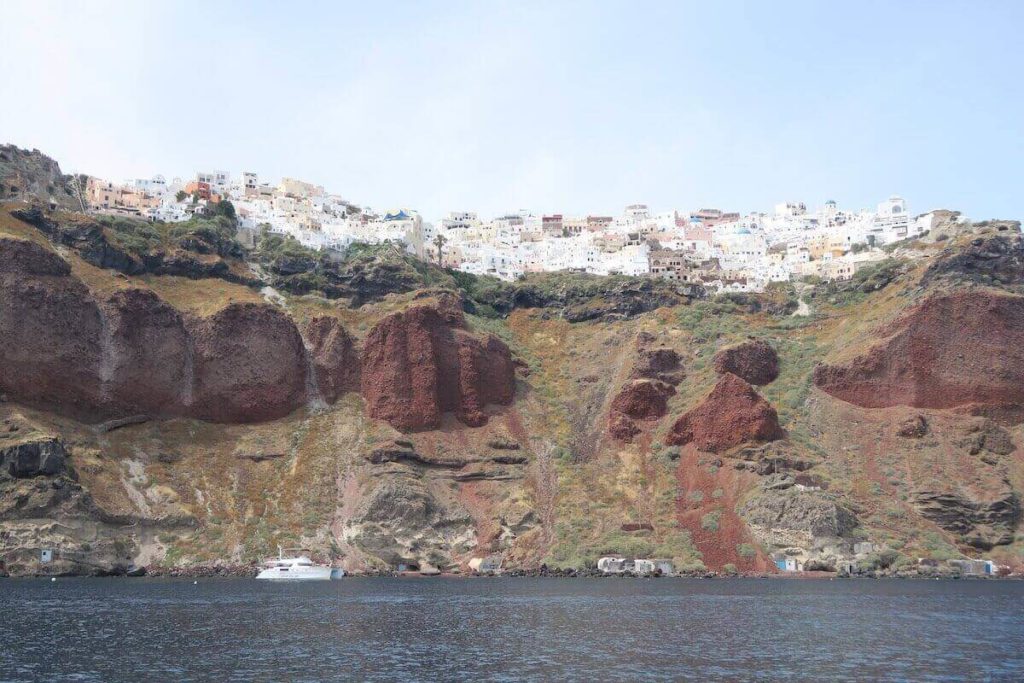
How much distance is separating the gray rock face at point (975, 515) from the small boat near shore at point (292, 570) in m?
55.6

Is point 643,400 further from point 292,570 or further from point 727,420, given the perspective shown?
point 292,570

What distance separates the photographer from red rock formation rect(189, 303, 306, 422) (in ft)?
386

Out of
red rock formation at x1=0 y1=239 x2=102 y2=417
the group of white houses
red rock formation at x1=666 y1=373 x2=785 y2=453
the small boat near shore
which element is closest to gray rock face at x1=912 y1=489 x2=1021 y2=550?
red rock formation at x1=666 y1=373 x2=785 y2=453

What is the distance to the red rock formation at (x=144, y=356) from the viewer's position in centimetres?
11200

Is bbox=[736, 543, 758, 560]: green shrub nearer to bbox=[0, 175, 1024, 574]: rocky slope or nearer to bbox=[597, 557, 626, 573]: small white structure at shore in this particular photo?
bbox=[0, 175, 1024, 574]: rocky slope

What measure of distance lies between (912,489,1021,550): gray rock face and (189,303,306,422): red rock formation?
6732 centimetres

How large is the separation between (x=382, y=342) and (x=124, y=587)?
155 ft

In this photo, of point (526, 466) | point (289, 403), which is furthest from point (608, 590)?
point (289, 403)

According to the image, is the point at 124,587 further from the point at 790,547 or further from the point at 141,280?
the point at 790,547

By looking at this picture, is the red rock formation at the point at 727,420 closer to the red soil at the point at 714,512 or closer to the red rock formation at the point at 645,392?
the red soil at the point at 714,512

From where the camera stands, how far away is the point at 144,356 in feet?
376

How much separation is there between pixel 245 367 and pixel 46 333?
68.6 ft

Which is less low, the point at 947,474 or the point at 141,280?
the point at 141,280

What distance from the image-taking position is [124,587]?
85.4 m
